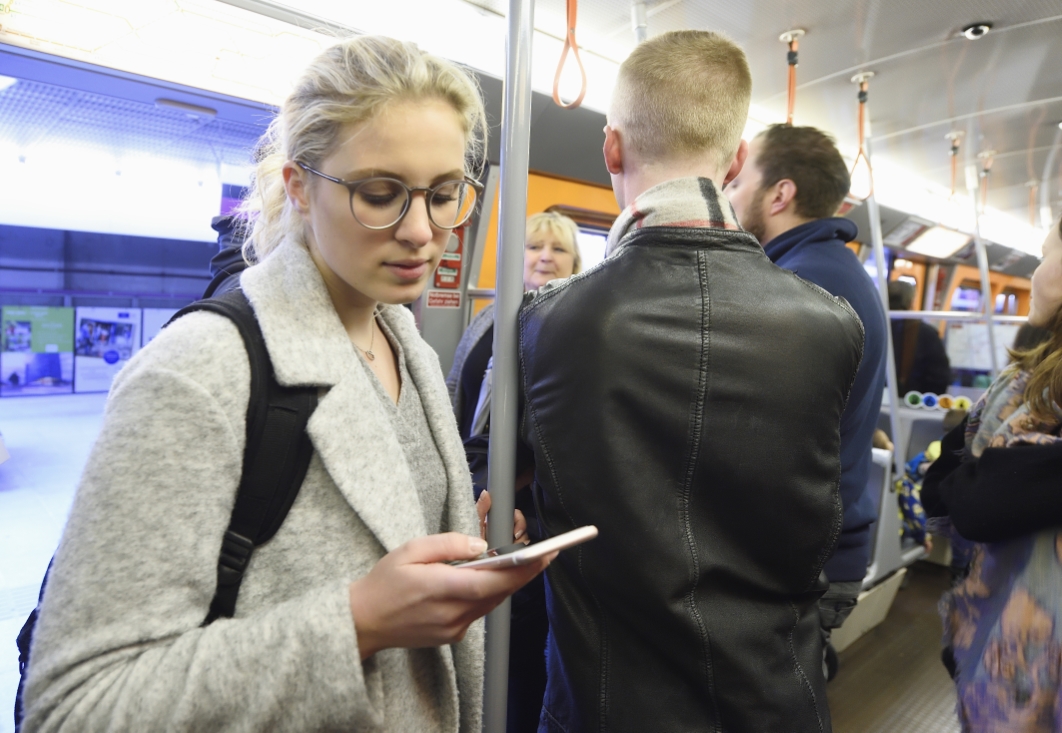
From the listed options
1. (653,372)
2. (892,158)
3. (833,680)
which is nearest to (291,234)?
(653,372)

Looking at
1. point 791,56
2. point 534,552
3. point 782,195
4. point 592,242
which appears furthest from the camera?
point 592,242

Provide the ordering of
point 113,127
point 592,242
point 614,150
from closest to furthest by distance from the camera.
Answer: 1. point 614,150
2. point 113,127
3. point 592,242

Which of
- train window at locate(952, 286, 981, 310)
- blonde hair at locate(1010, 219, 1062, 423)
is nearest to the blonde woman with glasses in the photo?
blonde hair at locate(1010, 219, 1062, 423)

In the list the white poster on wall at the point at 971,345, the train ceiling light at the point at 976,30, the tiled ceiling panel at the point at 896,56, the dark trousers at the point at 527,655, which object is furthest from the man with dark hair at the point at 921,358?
the dark trousers at the point at 527,655

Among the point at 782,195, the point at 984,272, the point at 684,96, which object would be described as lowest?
the point at 684,96

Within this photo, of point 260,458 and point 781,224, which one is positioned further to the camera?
point 781,224

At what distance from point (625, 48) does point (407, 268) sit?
2.14 meters

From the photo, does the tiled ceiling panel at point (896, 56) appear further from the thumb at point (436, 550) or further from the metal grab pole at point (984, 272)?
the thumb at point (436, 550)

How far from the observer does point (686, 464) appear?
0.92 metres

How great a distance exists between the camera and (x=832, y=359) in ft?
3.17

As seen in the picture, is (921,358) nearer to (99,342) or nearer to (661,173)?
(661,173)

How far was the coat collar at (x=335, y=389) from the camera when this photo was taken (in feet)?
2.49

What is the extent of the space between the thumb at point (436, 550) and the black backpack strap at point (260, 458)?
16 centimetres

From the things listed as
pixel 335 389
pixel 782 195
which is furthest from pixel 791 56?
pixel 335 389
